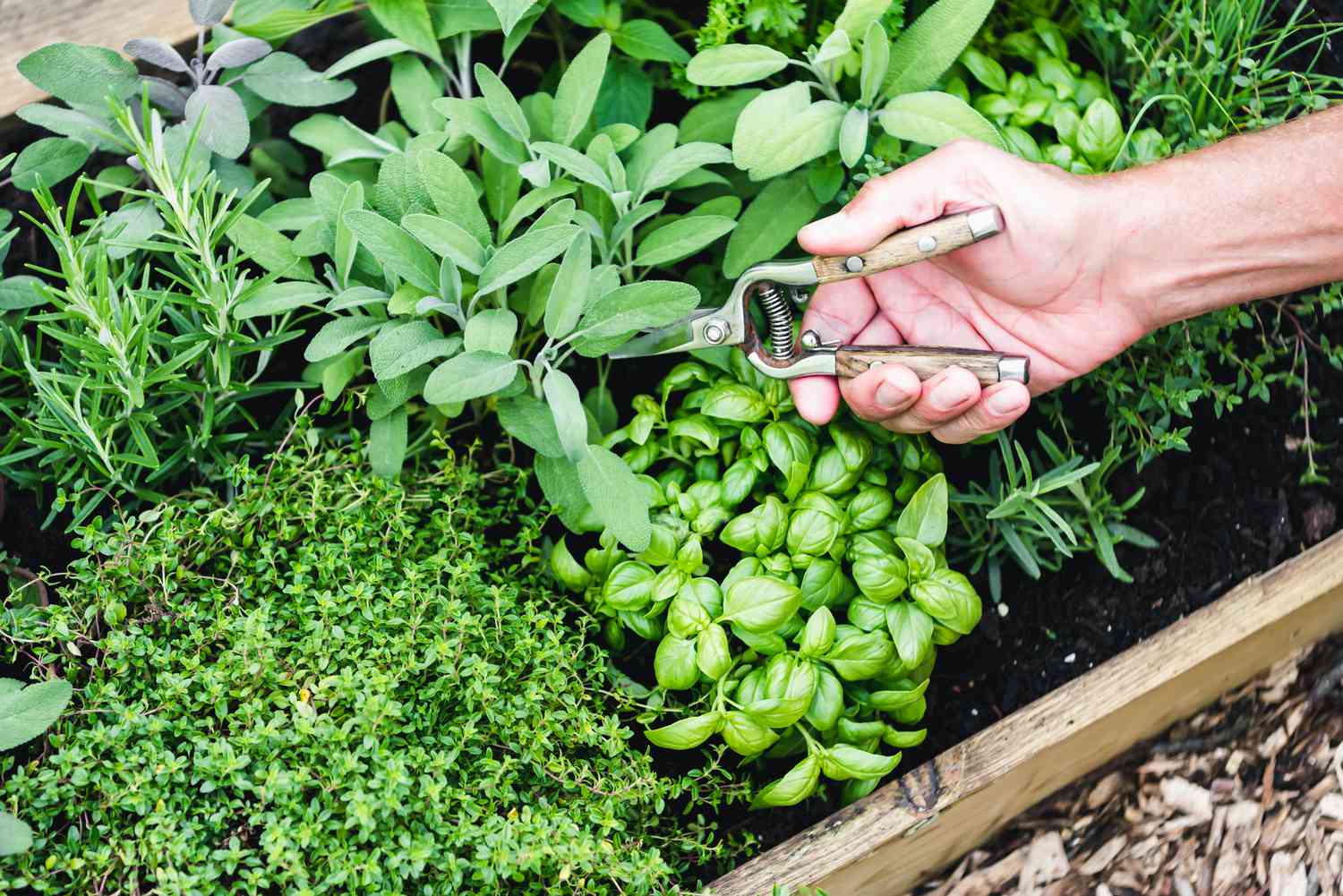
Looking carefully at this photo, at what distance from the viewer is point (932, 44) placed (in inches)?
59.5

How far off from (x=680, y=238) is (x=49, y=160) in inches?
35.0

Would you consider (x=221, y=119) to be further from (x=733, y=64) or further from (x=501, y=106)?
(x=733, y=64)

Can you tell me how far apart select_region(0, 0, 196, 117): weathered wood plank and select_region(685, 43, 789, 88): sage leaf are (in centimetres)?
93

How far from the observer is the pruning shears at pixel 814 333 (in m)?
1.41

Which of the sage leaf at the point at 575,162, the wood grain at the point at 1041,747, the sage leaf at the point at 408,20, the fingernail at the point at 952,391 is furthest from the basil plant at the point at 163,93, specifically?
the wood grain at the point at 1041,747

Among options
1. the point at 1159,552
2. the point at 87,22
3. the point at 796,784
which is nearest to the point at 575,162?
the point at 796,784

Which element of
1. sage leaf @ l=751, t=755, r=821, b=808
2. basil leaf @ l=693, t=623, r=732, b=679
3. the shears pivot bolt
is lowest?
sage leaf @ l=751, t=755, r=821, b=808

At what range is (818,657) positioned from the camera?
1.42m

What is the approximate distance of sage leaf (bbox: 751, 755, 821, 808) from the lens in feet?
4.59

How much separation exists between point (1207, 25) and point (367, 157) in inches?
49.8

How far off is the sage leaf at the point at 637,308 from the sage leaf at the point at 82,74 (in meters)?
0.74

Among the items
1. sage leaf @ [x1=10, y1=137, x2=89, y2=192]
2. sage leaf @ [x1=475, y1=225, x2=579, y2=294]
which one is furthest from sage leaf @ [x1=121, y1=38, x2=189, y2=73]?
sage leaf @ [x1=475, y1=225, x2=579, y2=294]

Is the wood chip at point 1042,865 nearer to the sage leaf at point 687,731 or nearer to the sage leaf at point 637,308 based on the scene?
the sage leaf at point 687,731

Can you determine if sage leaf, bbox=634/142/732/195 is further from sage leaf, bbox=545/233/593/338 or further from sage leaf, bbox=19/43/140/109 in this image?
sage leaf, bbox=19/43/140/109
